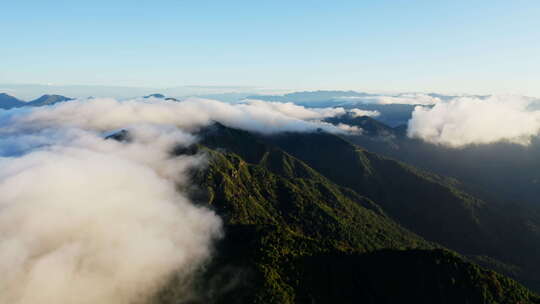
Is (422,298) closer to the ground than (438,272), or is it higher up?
closer to the ground

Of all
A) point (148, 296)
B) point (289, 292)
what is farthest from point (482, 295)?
point (148, 296)

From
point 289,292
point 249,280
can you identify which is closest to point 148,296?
point 249,280

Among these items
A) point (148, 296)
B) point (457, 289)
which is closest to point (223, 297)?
point (148, 296)

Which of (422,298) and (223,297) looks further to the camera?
(422,298)

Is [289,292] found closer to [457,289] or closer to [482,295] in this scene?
[457,289]

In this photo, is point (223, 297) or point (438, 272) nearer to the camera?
point (223, 297)

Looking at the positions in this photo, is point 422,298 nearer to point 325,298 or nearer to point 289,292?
point 325,298

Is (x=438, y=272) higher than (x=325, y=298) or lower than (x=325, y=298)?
higher

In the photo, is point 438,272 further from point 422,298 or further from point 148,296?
point 148,296
